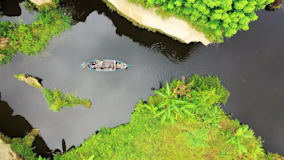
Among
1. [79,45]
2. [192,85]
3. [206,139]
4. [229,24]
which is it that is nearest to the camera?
[229,24]

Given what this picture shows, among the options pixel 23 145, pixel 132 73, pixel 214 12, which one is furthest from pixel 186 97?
pixel 23 145

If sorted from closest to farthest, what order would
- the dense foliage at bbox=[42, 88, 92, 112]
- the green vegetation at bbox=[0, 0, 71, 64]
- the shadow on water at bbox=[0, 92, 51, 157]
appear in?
the shadow on water at bbox=[0, 92, 51, 157] → the dense foliage at bbox=[42, 88, 92, 112] → the green vegetation at bbox=[0, 0, 71, 64]

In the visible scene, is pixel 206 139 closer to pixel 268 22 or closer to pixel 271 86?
pixel 271 86

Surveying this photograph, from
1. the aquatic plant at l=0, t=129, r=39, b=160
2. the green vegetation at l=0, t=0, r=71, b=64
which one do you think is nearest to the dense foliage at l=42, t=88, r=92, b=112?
the aquatic plant at l=0, t=129, r=39, b=160

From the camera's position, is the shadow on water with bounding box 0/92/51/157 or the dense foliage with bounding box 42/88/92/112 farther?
the dense foliage with bounding box 42/88/92/112

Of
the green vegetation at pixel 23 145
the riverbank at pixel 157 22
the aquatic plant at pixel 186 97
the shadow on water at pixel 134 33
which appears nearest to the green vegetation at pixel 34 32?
the shadow on water at pixel 134 33

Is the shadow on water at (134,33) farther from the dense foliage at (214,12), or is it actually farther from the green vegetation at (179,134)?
the green vegetation at (179,134)

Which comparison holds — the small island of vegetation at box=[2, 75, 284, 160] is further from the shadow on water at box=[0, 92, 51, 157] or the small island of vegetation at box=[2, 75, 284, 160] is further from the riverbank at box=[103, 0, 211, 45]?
the riverbank at box=[103, 0, 211, 45]

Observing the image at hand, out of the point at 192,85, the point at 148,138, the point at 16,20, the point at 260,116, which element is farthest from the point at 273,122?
the point at 16,20
